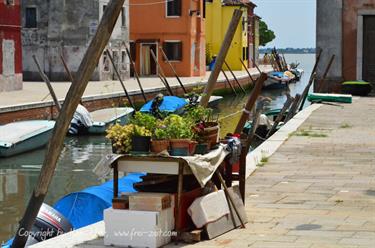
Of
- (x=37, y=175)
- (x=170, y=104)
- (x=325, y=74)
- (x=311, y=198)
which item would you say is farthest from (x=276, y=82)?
(x=311, y=198)

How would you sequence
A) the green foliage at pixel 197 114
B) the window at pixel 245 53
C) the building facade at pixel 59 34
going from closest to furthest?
1. the green foliage at pixel 197 114
2. the building facade at pixel 59 34
3. the window at pixel 245 53

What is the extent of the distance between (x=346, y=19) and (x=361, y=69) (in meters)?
1.89

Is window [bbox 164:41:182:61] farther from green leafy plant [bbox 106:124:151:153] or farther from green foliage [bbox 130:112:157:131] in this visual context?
green leafy plant [bbox 106:124:151:153]

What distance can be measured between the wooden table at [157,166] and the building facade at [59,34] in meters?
33.9

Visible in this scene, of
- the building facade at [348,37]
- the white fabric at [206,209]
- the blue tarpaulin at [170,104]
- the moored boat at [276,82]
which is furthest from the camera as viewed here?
the moored boat at [276,82]

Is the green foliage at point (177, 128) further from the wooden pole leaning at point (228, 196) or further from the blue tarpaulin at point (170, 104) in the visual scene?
the blue tarpaulin at point (170, 104)

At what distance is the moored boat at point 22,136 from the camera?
66.7ft

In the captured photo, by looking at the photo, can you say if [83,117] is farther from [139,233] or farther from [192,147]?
[139,233]

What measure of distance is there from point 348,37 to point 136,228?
2436 cm

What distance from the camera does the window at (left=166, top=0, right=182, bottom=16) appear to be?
48750 millimetres

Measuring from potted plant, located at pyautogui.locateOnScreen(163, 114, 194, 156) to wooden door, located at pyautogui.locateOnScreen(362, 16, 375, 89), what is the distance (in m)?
23.4

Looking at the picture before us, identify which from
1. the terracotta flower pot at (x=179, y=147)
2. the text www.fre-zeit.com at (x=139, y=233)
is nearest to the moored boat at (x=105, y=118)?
the terracotta flower pot at (x=179, y=147)

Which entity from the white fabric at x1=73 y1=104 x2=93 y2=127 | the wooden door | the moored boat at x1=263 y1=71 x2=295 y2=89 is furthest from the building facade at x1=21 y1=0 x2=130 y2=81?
the white fabric at x1=73 y1=104 x2=93 y2=127

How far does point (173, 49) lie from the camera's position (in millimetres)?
49125
